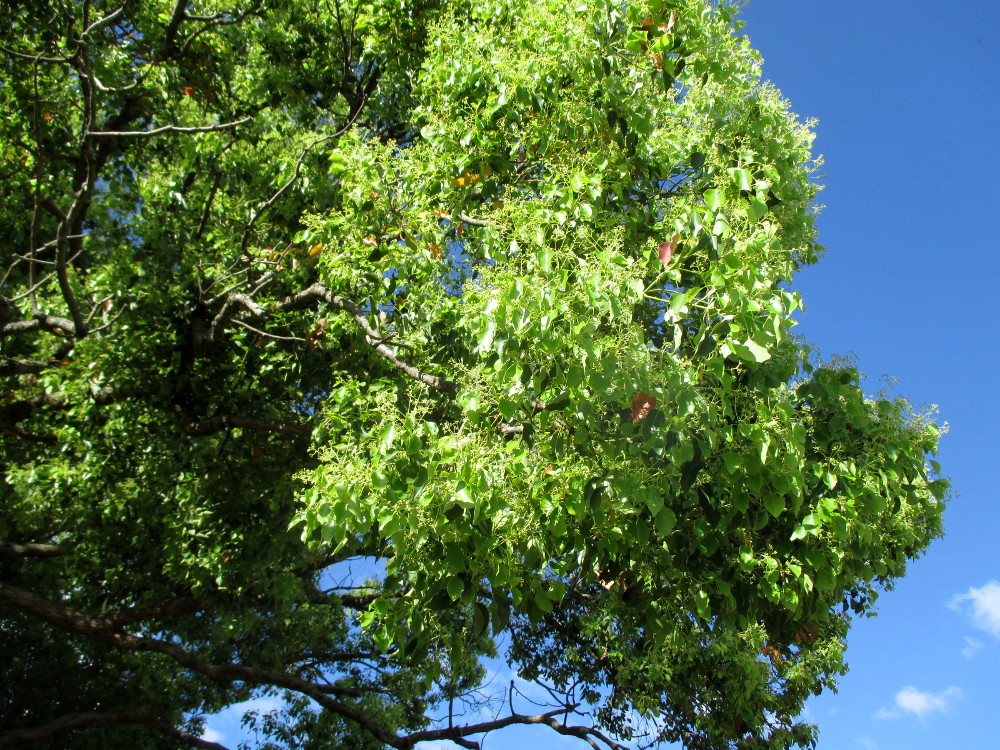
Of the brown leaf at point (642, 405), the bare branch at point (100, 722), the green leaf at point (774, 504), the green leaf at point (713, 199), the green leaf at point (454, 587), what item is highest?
the green leaf at point (713, 199)

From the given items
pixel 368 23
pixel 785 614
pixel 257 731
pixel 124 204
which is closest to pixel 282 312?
pixel 124 204

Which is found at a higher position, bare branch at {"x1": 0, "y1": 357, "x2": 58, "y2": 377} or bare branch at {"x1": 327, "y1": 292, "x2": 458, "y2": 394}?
bare branch at {"x1": 0, "y1": 357, "x2": 58, "y2": 377}

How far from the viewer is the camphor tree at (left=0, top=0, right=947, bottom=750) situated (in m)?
2.77

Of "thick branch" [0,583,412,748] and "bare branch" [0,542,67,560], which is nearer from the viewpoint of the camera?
"thick branch" [0,583,412,748]

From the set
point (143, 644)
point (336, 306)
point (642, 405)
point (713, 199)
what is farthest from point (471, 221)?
point (143, 644)

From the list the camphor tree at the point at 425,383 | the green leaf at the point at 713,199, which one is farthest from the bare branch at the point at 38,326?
the green leaf at the point at 713,199

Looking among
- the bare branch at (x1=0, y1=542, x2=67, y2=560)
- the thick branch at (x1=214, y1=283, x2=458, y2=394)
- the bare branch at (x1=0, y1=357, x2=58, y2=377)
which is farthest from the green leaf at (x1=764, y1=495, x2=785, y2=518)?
the bare branch at (x1=0, y1=542, x2=67, y2=560)

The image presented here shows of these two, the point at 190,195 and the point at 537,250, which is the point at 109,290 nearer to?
the point at 190,195

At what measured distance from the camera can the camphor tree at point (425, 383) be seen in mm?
2766

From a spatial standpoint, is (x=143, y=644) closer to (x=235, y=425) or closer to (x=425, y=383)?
(x=235, y=425)

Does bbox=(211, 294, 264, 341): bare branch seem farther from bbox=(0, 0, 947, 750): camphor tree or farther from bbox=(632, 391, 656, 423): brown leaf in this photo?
bbox=(632, 391, 656, 423): brown leaf

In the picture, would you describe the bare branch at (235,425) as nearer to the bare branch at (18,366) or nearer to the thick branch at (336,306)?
the thick branch at (336,306)

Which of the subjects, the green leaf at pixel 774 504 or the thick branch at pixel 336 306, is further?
the thick branch at pixel 336 306

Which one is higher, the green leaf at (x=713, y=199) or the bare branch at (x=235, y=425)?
the bare branch at (x=235, y=425)
